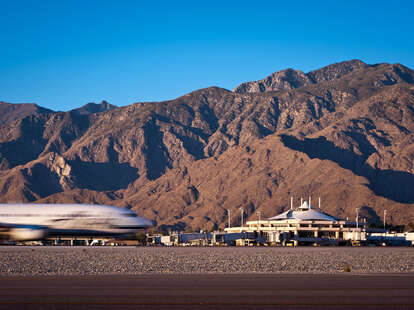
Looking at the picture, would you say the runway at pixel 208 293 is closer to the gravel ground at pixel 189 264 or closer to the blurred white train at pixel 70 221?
the gravel ground at pixel 189 264

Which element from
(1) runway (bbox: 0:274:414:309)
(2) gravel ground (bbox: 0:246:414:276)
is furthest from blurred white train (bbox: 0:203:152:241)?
(1) runway (bbox: 0:274:414:309)

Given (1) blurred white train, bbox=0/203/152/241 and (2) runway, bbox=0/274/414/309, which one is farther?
(1) blurred white train, bbox=0/203/152/241

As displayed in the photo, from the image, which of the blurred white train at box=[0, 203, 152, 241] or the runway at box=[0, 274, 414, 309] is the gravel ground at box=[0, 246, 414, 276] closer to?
the runway at box=[0, 274, 414, 309]

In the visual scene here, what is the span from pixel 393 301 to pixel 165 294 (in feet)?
26.7

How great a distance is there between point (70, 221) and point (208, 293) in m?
68.6

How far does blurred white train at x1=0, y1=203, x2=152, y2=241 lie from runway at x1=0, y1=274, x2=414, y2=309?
59515 mm

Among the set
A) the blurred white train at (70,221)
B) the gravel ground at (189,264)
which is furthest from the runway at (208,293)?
the blurred white train at (70,221)

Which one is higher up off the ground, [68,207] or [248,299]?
[68,207]

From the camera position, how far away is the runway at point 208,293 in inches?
812

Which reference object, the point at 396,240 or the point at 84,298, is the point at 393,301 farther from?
the point at 396,240

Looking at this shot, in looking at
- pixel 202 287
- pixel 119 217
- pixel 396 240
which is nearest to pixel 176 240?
pixel 396 240

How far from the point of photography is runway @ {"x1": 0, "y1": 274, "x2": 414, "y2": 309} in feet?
67.7

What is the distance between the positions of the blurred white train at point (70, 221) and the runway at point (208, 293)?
195ft

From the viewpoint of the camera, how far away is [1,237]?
8675 centimetres
